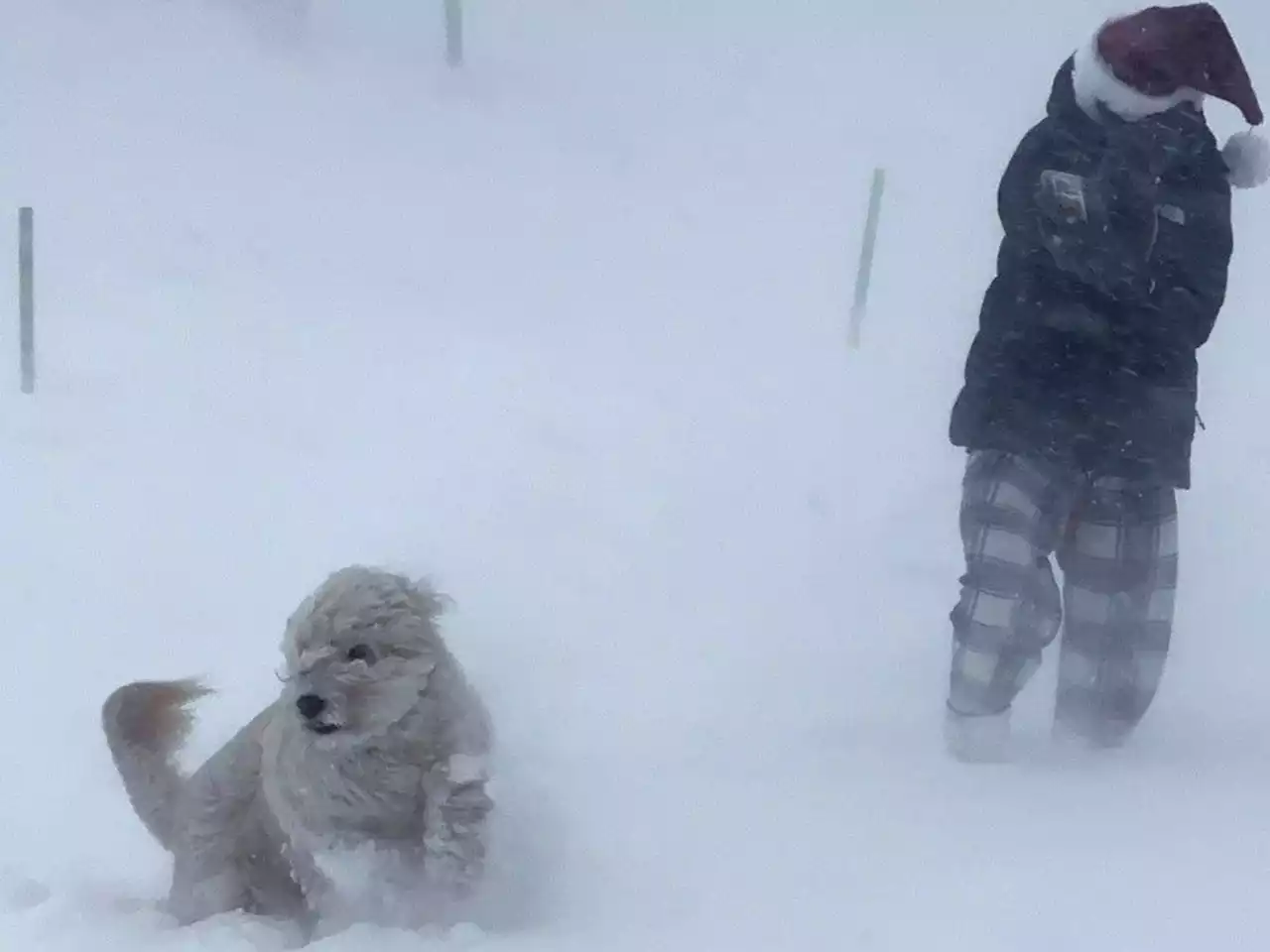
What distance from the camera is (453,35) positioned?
1295cm

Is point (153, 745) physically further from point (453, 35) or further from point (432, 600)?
point (453, 35)

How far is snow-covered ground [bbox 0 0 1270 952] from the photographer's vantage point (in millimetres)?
3094

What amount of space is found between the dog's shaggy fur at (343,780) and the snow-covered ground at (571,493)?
0.44 feet

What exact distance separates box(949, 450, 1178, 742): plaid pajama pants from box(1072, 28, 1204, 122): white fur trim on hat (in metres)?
0.93

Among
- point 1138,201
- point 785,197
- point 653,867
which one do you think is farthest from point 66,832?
point 785,197

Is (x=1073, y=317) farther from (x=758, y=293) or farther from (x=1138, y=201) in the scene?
(x=758, y=293)

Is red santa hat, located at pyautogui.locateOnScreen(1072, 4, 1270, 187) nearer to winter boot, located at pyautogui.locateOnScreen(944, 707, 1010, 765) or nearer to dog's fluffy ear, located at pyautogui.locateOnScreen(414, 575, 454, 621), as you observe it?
winter boot, located at pyautogui.locateOnScreen(944, 707, 1010, 765)

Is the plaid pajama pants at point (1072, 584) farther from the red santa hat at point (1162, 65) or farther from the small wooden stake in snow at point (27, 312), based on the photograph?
the small wooden stake in snow at point (27, 312)

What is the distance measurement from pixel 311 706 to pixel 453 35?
11.2 m

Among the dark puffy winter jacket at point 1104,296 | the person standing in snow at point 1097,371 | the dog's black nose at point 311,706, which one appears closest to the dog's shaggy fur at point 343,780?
the dog's black nose at point 311,706

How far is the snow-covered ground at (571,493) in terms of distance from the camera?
3094 millimetres

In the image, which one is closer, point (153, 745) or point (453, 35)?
point (153, 745)

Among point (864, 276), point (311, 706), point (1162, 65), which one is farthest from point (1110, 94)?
point (864, 276)

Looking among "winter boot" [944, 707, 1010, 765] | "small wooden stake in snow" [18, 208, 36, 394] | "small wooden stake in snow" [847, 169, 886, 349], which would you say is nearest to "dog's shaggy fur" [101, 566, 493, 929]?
A: "winter boot" [944, 707, 1010, 765]
